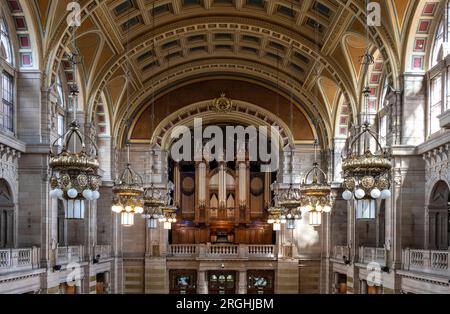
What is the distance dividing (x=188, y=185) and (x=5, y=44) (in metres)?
16.5

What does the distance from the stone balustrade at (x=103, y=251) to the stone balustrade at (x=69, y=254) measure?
6.01 feet

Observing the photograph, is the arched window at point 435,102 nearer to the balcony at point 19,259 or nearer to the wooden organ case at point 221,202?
the balcony at point 19,259

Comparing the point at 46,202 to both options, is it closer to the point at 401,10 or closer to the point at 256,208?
the point at 401,10

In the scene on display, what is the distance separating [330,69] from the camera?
24.5 m

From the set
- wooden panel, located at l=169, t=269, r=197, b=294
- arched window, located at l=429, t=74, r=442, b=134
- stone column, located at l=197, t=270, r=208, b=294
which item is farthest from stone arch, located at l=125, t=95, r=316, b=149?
arched window, located at l=429, t=74, r=442, b=134

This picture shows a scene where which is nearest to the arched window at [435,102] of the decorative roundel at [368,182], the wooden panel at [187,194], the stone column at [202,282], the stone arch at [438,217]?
the stone arch at [438,217]

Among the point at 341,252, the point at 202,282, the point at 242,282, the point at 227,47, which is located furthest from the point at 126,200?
the point at 242,282

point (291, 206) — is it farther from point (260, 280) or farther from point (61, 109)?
point (260, 280)

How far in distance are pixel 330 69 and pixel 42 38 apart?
11.2 m

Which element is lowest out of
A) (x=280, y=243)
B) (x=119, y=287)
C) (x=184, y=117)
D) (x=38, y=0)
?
(x=119, y=287)

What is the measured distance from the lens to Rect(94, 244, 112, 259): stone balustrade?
25483 mm

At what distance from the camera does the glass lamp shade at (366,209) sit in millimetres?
24000
